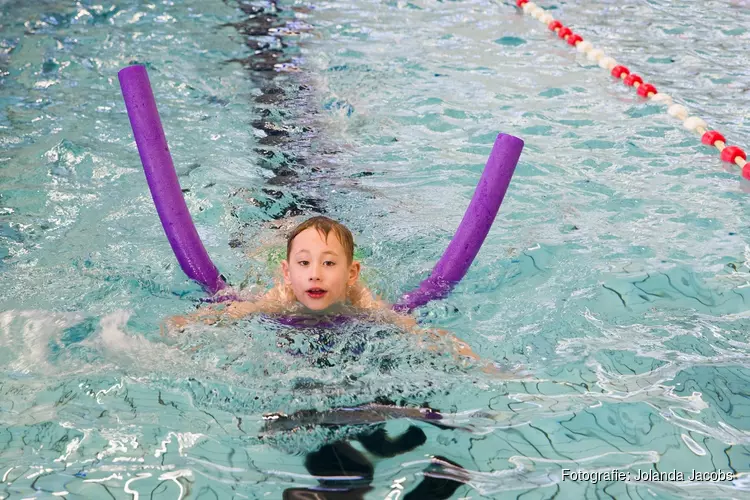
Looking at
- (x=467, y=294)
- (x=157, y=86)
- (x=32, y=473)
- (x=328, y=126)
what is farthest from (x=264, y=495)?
(x=157, y=86)

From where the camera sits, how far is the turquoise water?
8.36ft

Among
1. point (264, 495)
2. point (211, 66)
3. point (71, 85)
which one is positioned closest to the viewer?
point (264, 495)

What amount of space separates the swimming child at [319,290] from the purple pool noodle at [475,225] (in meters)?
0.19

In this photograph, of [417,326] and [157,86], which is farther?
[157,86]

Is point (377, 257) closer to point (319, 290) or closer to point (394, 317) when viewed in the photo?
point (394, 317)

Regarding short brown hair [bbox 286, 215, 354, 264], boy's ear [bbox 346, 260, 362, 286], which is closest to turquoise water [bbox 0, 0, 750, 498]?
boy's ear [bbox 346, 260, 362, 286]

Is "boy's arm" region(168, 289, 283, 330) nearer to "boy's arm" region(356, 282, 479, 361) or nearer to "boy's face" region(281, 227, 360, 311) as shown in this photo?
"boy's face" region(281, 227, 360, 311)

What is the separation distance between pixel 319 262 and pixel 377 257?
0.91m

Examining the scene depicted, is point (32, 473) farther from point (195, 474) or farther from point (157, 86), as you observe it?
point (157, 86)

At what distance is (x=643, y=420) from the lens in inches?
108

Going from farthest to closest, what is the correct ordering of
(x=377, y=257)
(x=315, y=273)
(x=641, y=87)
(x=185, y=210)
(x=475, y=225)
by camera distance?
(x=641, y=87), (x=377, y=257), (x=185, y=210), (x=475, y=225), (x=315, y=273)

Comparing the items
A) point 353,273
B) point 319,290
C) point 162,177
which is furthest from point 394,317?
point 162,177

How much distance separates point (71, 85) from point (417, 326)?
415 centimetres

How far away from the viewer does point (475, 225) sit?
3.29 meters
